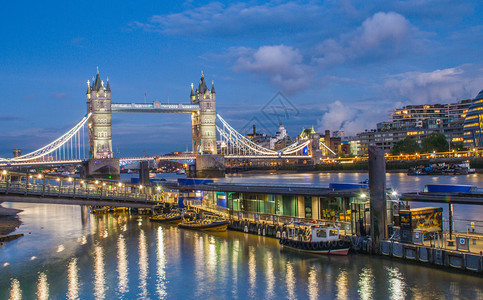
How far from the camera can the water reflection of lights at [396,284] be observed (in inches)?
688

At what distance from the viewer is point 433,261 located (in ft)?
64.0

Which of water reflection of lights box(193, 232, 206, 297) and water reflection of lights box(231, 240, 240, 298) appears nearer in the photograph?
water reflection of lights box(231, 240, 240, 298)

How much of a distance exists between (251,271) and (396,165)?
93.6 meters

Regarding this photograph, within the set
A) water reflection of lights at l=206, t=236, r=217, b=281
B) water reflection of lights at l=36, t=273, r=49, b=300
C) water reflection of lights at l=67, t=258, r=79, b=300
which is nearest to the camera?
water reflection of lights at l=36, t=273, r=49, b=300

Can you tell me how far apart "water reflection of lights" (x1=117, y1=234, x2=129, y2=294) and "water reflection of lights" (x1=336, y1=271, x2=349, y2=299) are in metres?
8.16

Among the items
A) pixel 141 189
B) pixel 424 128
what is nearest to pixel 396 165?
pixel 424 128

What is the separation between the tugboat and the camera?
2245 cm

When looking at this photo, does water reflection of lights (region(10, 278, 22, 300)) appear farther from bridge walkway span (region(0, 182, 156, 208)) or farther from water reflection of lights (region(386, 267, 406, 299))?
water reflection of lights (region(386, 267, 406, 299))

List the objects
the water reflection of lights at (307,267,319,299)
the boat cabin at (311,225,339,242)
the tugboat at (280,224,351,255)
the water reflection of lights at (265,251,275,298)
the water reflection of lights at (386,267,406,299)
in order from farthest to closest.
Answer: the boat cabin at (311,225,339,242), the tugboat at (280,224,351,255), the water reflection of lights at (265,251,275,298), the water reflection of lights at (307,267,319,299), the water reflection of lights at (386,267,406,299)

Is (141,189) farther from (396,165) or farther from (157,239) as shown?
(396,165)

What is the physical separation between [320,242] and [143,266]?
8.37 meters

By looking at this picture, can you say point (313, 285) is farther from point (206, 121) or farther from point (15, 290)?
point (206, 121)

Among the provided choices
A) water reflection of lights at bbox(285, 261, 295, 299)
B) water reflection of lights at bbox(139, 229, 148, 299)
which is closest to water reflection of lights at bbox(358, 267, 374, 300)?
water reflection of lights at bbox(285, 261, 295, 299)

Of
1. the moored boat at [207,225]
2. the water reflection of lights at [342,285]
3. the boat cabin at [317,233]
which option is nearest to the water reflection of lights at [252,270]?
the boat cabin at [317,233]
